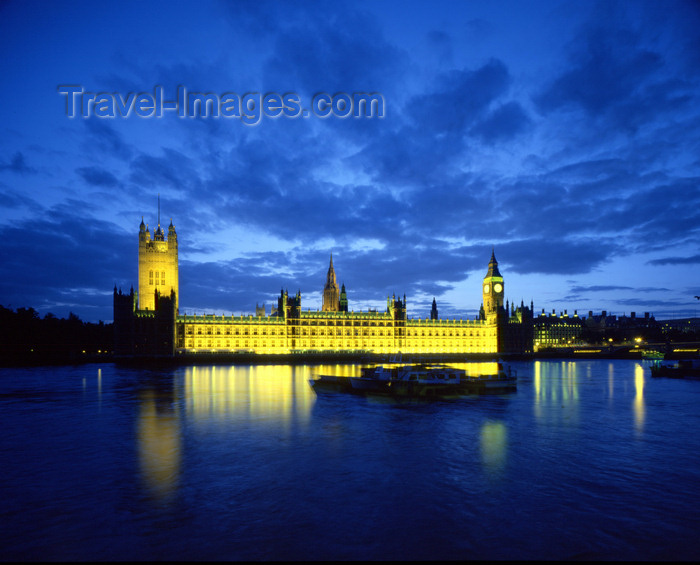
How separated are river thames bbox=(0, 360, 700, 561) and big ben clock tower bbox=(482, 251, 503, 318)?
129567mm

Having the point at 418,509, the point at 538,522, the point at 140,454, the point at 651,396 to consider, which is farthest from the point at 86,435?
the point at 651,396

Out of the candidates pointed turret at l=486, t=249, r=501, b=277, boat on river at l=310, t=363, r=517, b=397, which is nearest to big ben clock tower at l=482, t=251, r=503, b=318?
pointed turret at l=486, t=249, r=501, b=277

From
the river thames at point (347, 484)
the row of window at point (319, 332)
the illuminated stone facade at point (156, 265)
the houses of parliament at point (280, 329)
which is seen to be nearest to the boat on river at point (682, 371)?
the river thames at point (347, 484)

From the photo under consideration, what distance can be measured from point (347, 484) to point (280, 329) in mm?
116367

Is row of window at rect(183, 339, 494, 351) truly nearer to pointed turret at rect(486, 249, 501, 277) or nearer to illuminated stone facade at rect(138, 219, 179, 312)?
illuminated stone facade at rect(138, 219, 179, 312)

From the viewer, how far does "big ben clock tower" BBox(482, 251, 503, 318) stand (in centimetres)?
16638

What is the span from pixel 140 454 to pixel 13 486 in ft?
19.1

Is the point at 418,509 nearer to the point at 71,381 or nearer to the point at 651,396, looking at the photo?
the point at 651,396

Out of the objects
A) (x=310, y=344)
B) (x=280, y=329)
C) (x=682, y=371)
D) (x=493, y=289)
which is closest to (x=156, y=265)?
(x=280, y=329)

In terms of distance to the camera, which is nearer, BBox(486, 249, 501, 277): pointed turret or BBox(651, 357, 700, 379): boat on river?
BBox(651, 357, 700, 379): boat on river

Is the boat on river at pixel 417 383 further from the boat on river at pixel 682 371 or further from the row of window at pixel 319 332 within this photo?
the row of window at pixel 319 332

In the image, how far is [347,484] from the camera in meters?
19.5

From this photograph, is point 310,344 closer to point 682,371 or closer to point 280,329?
point 280,329

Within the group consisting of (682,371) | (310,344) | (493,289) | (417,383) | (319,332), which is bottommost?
(682,371)
